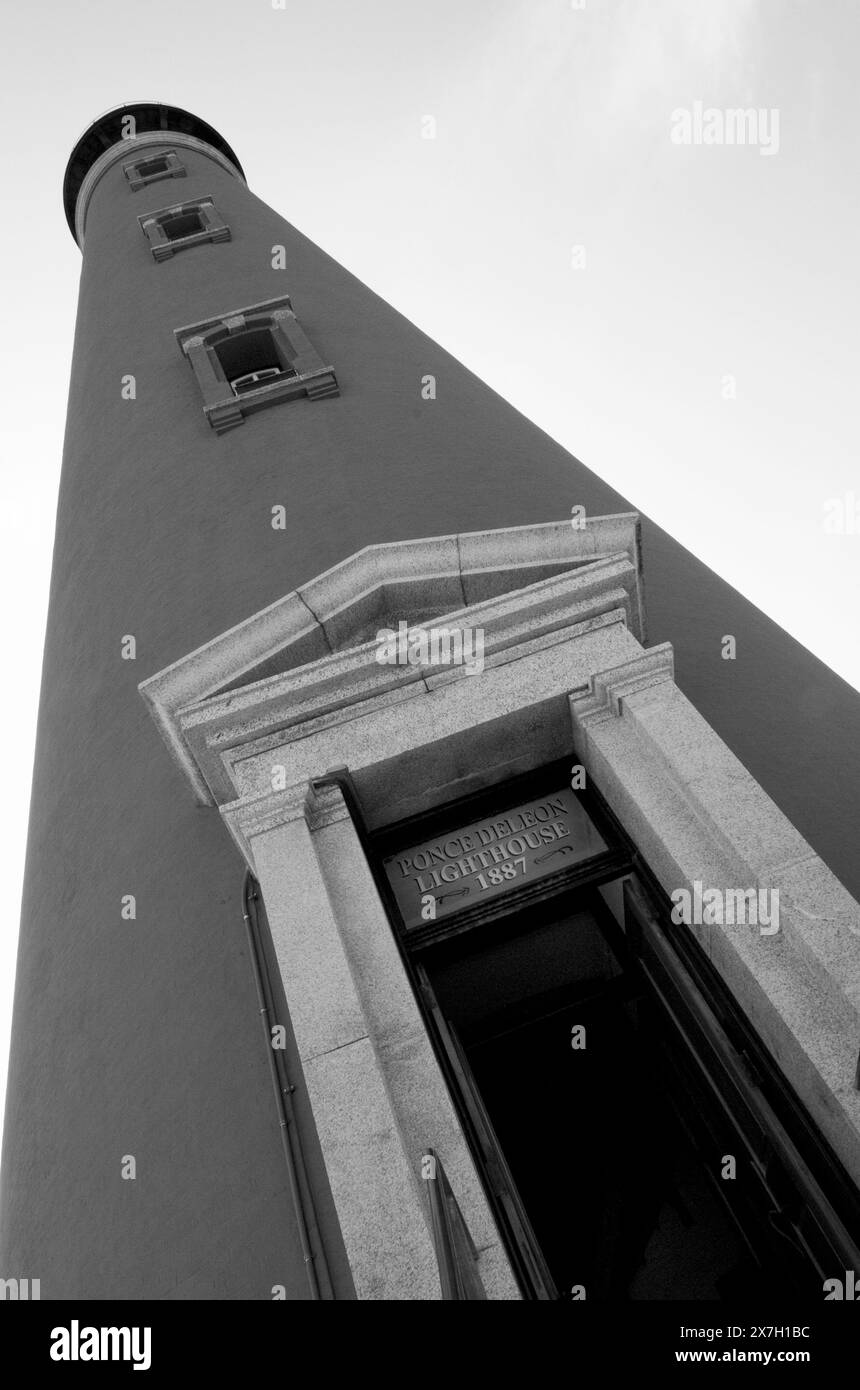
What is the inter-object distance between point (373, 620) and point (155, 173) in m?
13.3

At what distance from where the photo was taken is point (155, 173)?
18500 millimetres

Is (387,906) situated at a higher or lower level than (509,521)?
lower

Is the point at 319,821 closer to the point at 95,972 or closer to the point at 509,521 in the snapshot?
the point at 95,972

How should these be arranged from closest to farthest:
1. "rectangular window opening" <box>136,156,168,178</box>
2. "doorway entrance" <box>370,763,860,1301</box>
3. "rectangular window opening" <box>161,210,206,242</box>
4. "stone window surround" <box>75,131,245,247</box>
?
1. "doorway entrance" <box>370,763,860,1301</box>
2. "rectangular window opening" <box>161,210,206,242</box>
3. "rectangular window opening" <box>136,156,168,178</box>
4. "stone window surround" <box>75,131,245,247</box>

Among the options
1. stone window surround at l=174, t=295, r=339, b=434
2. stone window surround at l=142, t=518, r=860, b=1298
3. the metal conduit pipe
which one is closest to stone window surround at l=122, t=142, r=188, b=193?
stone window surround at l=174, t=295, r=339, b=434

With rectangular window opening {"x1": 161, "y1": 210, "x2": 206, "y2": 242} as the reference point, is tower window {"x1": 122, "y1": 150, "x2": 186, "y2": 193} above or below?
above

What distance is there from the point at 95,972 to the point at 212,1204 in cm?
180

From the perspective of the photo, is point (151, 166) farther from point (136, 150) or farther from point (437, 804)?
point (437, 804)

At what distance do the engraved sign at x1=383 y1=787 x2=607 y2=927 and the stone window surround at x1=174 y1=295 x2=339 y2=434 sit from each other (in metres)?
Result: 5.06

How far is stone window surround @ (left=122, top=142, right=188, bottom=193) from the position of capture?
59.5 feet

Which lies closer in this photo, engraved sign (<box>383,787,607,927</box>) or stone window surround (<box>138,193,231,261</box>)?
engraved sign (<box>383,787,607,927</box>)

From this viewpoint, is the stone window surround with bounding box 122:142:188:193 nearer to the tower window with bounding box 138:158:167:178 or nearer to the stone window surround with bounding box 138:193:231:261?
the tower window with bounding box 138:158:167:178

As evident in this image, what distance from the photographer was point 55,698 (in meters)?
9.74
